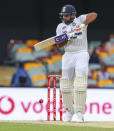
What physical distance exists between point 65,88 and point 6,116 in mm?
3479

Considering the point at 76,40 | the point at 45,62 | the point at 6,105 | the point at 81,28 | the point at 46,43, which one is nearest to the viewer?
the point at 81,28

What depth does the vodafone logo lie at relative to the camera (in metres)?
10.3

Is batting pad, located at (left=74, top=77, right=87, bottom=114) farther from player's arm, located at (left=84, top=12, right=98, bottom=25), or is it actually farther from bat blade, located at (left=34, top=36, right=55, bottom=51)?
player's arm, located at (left=84, top=12, right=98, bottom=25)

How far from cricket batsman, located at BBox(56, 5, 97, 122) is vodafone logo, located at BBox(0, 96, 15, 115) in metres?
3.38

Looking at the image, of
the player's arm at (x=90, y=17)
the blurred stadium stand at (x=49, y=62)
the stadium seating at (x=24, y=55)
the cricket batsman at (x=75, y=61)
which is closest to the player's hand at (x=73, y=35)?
the cricket batsman at (x=75, y=61)

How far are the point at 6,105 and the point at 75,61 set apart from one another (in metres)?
3.68

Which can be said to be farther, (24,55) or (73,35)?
(24,55)

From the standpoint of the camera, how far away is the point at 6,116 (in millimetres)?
10359

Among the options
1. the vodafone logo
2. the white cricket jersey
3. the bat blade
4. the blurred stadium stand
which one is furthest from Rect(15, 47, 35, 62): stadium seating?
the white cricket jersey

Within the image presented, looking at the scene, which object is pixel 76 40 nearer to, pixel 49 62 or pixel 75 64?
pixel 75 64

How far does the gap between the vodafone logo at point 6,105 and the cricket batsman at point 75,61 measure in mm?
3383

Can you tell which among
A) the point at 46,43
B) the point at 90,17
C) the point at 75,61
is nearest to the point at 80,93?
the point at 75,61

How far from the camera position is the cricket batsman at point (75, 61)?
22.6 ft

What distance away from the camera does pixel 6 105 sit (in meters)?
10.4
